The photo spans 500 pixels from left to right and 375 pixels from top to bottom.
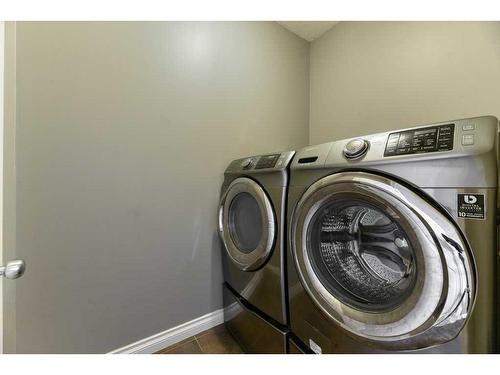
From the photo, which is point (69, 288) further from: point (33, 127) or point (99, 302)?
point (33, 127)

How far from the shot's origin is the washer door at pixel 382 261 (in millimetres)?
516

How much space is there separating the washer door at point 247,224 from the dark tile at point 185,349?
0.56 metres

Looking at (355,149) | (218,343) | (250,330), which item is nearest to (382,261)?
(355,149)

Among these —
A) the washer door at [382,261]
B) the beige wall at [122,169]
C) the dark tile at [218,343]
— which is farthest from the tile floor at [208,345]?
the washer door at [382,261]

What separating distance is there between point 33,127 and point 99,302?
828 mm

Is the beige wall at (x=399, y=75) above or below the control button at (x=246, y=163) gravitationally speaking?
above

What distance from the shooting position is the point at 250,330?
1.07 m

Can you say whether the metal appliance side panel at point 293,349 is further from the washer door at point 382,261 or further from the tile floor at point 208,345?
the tile floor at point 208,345

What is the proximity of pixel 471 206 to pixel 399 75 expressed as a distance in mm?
1214

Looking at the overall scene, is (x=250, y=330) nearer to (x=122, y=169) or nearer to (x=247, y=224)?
(x=247, y=224)

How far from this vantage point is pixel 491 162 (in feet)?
1.56

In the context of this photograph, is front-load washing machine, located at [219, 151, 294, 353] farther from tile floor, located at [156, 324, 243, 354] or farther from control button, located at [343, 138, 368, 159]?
control button, located at [343, 138, 368, 159]

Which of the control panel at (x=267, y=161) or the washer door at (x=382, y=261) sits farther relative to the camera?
the control panel at (x=267, y=161)

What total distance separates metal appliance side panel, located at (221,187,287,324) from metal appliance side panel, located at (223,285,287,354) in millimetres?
57
